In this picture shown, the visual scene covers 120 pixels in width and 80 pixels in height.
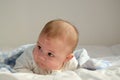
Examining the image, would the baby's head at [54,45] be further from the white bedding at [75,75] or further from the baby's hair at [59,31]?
the white bedding at [75,75]

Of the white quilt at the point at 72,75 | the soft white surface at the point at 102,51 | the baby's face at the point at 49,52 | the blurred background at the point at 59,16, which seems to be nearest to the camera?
the white quilt at the point at 72,75

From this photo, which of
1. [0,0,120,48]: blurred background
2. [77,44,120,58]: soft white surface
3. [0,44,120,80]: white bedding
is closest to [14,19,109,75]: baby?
[0,44,120,80]: white bedding

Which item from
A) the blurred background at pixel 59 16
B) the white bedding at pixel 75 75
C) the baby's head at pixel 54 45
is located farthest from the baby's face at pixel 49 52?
the blurred background at pixel 59 16

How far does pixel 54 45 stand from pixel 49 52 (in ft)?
0.10

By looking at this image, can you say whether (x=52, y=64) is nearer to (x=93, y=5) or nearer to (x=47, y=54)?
(x=47, y=54)

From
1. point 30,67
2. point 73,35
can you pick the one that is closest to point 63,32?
point 73,35

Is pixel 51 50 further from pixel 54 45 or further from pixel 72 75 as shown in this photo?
pixel 72 75

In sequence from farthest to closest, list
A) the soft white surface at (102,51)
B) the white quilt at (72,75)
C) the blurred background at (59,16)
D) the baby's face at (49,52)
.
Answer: the blurred background at (59,16), the soft white surface at (102,51), the baby's face at (49,52), the white quilt at (72,75)

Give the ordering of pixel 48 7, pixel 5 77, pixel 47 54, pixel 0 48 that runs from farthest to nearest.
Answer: pixel 48 7 < pixel 0 48 < pixel 47 54 < pixel 5 77

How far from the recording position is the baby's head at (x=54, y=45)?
36.9 inches

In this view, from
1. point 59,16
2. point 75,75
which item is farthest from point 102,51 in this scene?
point 75,75

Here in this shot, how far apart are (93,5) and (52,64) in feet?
3.00

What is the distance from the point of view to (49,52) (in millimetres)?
941

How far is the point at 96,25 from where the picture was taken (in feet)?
5.98
